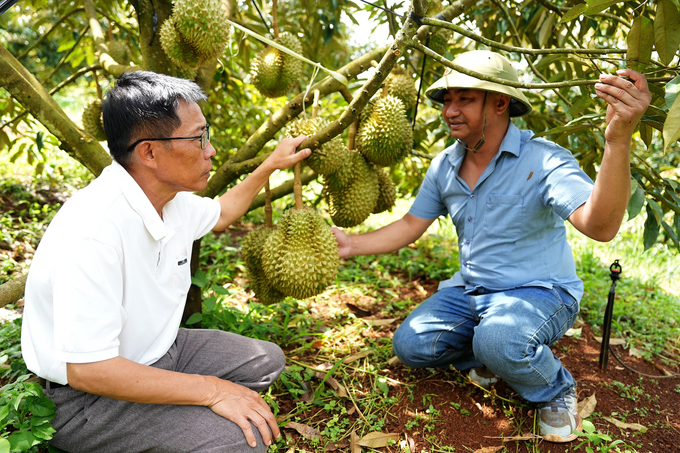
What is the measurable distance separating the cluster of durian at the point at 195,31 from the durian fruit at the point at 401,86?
78 cm

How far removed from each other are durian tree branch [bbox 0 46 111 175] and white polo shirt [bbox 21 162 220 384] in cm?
53

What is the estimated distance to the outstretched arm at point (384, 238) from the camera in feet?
7.45

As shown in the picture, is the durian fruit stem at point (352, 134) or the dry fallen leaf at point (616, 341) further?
the dry fallen leaf at point (616, 341)

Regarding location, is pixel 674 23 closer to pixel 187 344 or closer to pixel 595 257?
pixel 187 344

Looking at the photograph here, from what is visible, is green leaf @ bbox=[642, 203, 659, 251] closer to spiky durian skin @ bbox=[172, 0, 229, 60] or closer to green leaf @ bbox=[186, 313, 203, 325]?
spiky durian skin @ bbox=[172, 0, 229, 60]

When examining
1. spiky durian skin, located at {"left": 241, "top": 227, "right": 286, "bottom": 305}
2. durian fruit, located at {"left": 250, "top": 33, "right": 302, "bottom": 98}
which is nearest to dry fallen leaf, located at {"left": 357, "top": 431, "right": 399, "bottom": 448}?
spiky durian skin, located at {"left": 241, "top": 227, "right": 286, "bottom": 305}

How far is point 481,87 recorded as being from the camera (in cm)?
198

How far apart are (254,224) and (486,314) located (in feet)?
9.30

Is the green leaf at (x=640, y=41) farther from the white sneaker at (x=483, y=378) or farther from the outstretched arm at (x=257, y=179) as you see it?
the white sneaker at (x=483, y=378)

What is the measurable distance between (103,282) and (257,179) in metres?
0.80

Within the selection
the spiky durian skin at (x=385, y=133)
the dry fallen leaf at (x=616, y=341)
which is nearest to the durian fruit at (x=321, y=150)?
the spiky durian skin at (x=385, y=133)

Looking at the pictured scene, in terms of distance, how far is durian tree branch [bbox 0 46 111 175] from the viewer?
1.75 meters

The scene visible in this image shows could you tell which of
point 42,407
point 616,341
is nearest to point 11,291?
point 42,407

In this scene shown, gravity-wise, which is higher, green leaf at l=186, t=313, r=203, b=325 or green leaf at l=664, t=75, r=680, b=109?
green leaf at l=664, t=75, r=680, b=109
